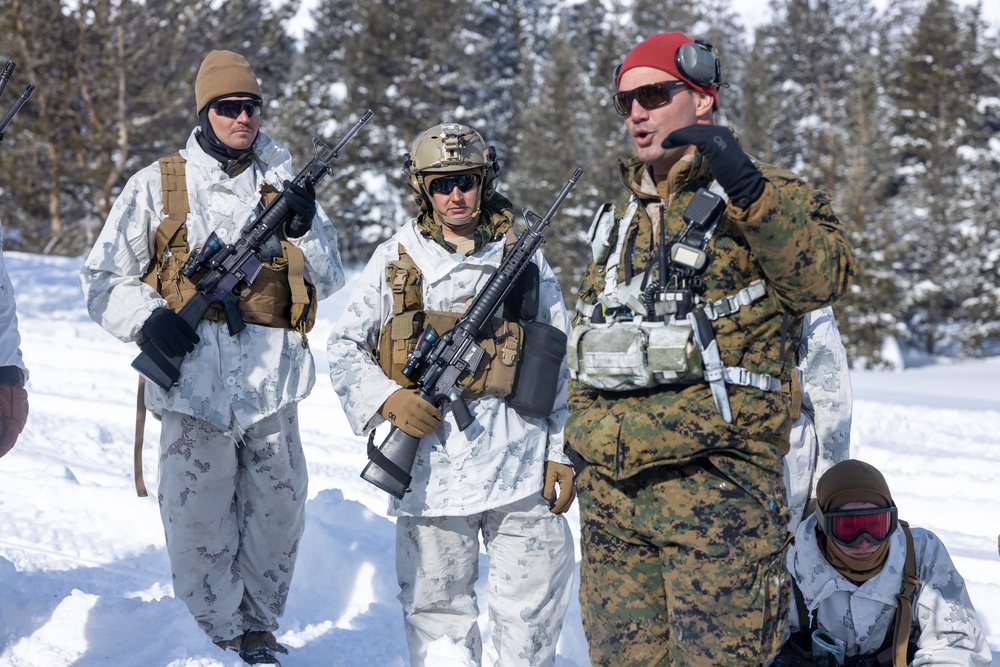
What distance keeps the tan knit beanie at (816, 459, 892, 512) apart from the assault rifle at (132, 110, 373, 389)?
7.83 ft

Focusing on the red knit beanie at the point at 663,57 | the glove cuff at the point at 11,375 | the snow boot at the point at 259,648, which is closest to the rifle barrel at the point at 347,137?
the glove cuff at the point at 11,375

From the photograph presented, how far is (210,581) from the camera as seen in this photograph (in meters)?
3.81

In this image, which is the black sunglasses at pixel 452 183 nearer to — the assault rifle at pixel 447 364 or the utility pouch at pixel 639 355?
the assault rifle at pixel 447 364

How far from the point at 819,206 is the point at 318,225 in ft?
7.82

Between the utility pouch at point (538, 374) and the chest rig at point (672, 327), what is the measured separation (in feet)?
2.97

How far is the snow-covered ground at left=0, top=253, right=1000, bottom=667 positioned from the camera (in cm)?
343

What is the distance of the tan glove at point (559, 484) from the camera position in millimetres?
3430

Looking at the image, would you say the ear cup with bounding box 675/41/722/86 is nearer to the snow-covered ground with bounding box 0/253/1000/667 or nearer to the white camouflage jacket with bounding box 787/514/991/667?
the white camouflage jacket with bounding box 787/514/991/667

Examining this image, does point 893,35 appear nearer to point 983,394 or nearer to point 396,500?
point 983,394

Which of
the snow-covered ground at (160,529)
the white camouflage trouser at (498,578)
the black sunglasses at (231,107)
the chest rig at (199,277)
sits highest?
the black sunglasses at (231,107)

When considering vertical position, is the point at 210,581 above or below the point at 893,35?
below

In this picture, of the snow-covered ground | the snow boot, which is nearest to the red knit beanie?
the snow-covered ground

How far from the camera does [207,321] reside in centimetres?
381

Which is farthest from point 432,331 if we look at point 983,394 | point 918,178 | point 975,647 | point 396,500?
point 918,178
